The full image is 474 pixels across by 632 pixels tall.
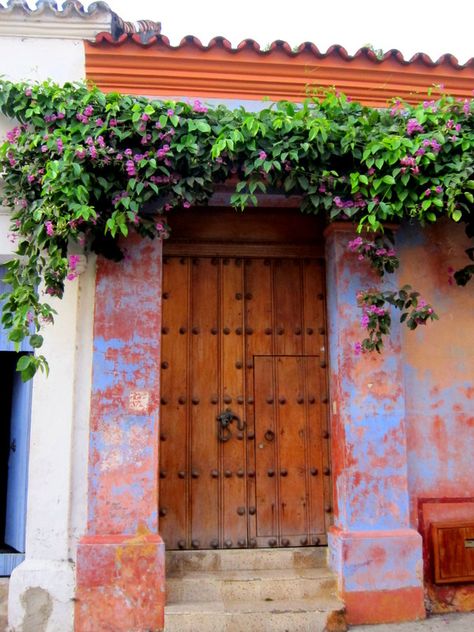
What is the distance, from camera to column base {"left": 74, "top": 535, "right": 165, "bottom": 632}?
13.0 ft

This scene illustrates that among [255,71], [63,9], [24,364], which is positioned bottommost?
[24,364]

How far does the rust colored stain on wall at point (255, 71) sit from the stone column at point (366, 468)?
3.86 feet

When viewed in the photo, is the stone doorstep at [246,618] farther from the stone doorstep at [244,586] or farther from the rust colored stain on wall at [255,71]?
the rust colored stain on wall at [255,71]

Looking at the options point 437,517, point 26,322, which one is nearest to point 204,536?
point 437,517

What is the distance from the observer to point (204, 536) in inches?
178

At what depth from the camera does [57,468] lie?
420cm

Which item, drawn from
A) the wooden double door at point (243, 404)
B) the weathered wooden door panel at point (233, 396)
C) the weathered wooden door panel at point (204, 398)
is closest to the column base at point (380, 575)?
the wooden double door at point (243, 404)

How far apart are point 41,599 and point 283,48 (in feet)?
13.4

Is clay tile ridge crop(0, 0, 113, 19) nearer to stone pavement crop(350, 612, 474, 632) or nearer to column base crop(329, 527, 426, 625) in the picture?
column base crop(329, 527, 426, 625)

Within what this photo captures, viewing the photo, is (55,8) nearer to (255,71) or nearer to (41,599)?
(255,71)

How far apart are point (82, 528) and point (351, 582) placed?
5.68 feet

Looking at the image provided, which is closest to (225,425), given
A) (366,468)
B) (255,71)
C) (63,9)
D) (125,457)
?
(125,457)

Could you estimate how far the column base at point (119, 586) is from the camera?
13.0 ft

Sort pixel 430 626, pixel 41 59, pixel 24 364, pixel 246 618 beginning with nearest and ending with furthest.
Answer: pixel 24 364 < pixel 246 618 < pixel 430 626 < pixel 41 59
